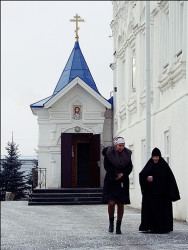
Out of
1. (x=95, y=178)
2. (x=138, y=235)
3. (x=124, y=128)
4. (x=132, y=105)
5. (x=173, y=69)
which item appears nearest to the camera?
(x=138, y=235)

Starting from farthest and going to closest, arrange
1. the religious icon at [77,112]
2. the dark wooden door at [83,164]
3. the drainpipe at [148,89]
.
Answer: the dark wooden door at [83,164] → the religious icon at [77,112] → the drainpipe at [148,89]

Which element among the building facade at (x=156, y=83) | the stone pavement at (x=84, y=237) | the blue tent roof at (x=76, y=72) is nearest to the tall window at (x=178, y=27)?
the building facade at (x=156, y=83)

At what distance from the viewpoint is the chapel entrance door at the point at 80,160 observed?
2917 cm

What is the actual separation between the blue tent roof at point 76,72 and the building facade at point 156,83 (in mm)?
3327

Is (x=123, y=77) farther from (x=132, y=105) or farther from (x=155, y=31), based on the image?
(x=155, y=31)

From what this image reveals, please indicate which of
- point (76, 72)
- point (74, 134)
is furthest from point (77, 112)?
point (76, 72)

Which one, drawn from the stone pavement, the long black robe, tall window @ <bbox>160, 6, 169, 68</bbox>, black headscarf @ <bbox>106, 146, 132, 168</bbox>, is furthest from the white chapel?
black headscarf @ <bbox>106, 146, 132, 168</bbox>

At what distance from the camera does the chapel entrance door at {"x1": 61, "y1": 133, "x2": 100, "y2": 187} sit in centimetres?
2917

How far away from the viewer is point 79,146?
1188 inches

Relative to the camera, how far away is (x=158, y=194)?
12.5 metres

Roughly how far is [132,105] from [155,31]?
4.32 metres

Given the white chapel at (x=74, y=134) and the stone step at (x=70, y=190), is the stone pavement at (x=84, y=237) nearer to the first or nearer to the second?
the stone step at (x=70, y=190)

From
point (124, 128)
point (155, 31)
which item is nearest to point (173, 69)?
point (155, 31)

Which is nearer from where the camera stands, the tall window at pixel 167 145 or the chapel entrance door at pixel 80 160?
the tall window at pixel 167 145
